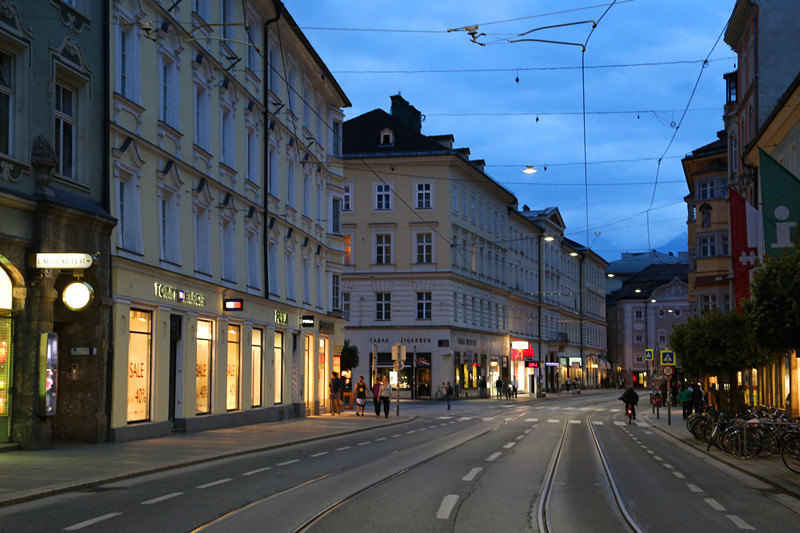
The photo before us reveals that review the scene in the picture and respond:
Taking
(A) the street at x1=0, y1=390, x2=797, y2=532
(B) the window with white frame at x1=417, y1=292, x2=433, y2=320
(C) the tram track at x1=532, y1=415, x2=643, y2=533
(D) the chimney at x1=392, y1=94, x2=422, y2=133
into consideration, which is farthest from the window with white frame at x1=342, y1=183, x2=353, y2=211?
(A) the street at x1=0, y1=390, x2=797, y2=532

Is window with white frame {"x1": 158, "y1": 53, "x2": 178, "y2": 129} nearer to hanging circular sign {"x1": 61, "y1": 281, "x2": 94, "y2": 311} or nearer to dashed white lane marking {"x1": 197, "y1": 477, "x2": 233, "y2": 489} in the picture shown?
Answer: hanging circular sign {"x1": 61, "y1": 281, "x2": 94, "y2": 311}

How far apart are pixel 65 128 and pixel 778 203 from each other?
16612mm

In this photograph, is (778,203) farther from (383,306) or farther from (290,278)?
(383,306)

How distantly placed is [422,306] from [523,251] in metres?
25.6

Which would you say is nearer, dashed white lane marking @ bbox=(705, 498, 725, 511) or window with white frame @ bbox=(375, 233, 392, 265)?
dashed white lane marking @ bbox=(705, 498, 725, 511)

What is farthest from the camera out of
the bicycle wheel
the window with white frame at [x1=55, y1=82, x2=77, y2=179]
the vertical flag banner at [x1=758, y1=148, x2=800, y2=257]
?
the vertical flag banner at [x1=758, y1=148, x2=800, y2=257]

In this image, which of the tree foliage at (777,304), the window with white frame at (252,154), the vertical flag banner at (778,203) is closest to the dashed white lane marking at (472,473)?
the tree foliage at (777,304)

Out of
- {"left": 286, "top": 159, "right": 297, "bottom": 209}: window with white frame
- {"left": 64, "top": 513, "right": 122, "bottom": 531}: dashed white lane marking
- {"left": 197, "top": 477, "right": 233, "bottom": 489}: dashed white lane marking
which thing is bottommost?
{"left": 197, "top": 477, "right": 233, "bottom": 489}: dashed white lane marking

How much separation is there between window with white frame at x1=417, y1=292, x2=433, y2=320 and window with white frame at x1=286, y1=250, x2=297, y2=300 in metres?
28.3

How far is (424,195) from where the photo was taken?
68688 mm

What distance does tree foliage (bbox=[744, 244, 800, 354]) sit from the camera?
17.0m

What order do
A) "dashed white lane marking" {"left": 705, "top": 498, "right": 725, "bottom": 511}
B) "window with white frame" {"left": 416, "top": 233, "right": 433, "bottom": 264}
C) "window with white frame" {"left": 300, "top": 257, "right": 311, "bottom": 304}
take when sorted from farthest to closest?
"window with white frame" {"left": 416, "top": 233, "right": 433, "bottom": 264}
"window with white frame" {"left": 300, "top": 257, "right": 311, "bottom": 304}
"dashed white lane marking" {"left": 705, "top": 498, "right": 725, "bottom": 511}

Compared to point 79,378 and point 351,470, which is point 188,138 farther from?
point 351,470

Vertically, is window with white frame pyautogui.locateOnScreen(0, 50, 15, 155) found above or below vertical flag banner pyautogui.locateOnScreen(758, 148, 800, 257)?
above
